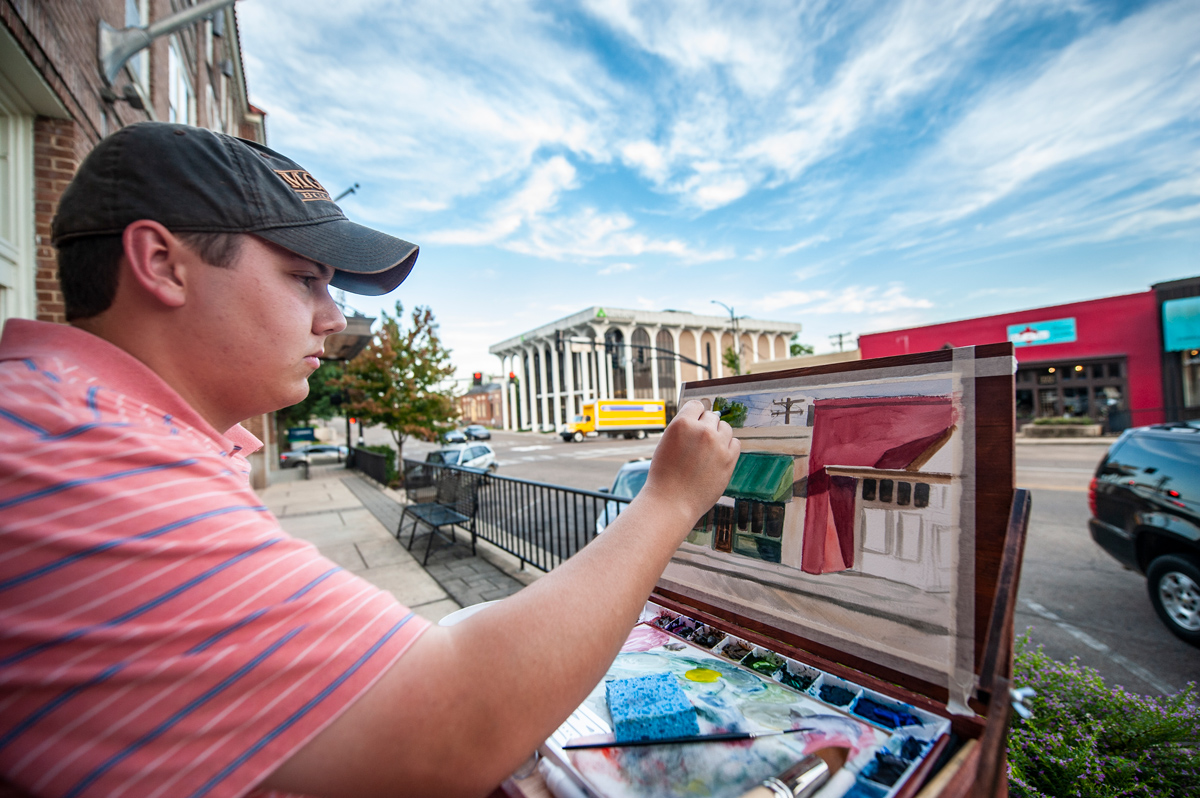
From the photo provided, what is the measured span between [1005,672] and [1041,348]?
32026 mm

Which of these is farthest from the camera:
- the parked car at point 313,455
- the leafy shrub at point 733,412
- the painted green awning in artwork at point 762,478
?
the parked car at point 313,455

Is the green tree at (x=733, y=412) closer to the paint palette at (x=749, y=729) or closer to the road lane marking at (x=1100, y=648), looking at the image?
the paint palette at (x=749, y=729)

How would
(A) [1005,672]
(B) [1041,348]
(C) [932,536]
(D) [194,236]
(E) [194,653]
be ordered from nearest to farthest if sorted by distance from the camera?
(E) [194,653] → (D) [194,236] → (A) [1005,672] → (C) [932,536] → (B) [1041,348]

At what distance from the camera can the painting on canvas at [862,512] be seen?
3.85ft

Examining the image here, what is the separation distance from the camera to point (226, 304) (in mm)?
894

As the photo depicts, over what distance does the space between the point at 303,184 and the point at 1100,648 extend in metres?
6.23

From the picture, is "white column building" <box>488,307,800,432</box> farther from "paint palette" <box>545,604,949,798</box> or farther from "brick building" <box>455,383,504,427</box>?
"paint palette" <box>545,604,949,798</box>

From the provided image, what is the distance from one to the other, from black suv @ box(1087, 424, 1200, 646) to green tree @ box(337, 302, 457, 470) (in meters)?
14.0

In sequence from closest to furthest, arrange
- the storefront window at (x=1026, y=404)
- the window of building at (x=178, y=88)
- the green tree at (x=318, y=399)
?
the window of building at (x=178, y=88), the green tree at (x=318, y=399), the storefront window at (x=1026, y=404)

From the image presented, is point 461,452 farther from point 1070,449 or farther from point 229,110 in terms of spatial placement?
point 1070,449

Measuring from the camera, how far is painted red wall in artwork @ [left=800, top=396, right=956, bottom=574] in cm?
125

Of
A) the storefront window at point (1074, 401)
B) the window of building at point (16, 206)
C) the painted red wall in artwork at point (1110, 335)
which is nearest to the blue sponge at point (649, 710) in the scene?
the window of building at point (16, 206)

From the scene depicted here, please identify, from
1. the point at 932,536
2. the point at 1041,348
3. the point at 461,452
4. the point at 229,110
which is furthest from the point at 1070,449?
the point at 229,110

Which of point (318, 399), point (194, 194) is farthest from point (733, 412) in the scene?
point (318, 399)
